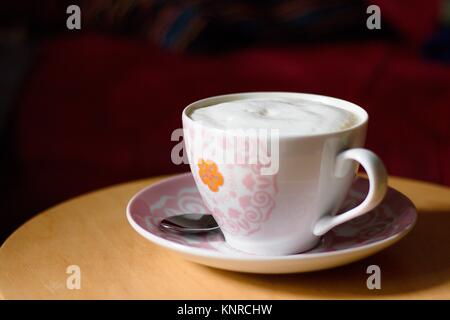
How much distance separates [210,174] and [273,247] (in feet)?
0.28

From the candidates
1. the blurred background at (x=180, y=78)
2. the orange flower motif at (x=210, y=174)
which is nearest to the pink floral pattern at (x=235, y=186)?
the orange flower motif at (x=210, y=174)

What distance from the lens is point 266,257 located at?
48 cm

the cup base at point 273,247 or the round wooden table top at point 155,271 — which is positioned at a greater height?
the cup base at point 273,247

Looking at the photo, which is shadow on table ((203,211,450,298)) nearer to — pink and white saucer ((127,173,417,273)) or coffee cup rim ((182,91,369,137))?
pink and white saucer ((127,173,417,273))

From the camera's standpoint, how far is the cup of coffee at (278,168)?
0.48 m

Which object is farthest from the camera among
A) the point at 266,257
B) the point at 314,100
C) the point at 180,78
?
the point at 180,78

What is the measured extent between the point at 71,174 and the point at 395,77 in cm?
73

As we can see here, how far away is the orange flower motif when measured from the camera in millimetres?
514

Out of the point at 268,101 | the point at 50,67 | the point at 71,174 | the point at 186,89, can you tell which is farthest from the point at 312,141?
the point at 50,67

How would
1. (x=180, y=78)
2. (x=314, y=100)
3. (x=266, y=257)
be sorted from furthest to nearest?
(x=180, y=78)
(x=314, y=100)
(x=266, y=257)

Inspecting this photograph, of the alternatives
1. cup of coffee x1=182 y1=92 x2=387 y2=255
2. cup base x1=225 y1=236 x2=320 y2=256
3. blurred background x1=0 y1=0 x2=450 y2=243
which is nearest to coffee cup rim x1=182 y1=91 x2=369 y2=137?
cup of coffee x1=182 y1=92 x2=387 y2=255

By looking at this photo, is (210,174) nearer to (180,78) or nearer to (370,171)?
(370,171)

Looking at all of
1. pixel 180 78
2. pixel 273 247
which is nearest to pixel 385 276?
pixel 273 247

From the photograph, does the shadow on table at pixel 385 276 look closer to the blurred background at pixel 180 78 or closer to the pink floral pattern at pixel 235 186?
the pink floral pattern at pixel 235 186
